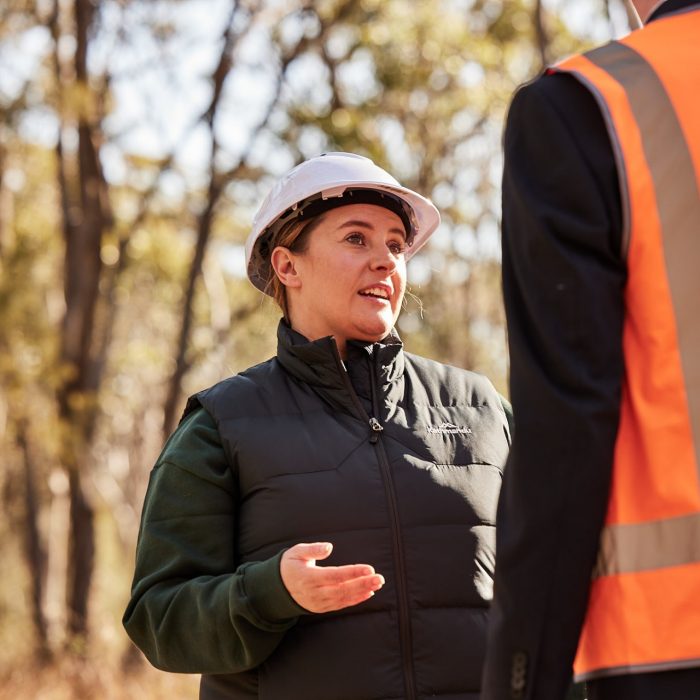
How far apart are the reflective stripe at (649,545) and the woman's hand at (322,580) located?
0.68m

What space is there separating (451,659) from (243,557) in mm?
535

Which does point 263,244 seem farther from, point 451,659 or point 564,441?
point 564,441

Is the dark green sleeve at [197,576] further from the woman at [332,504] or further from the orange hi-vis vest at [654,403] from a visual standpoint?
the orange hi-vis vest at [654,403]

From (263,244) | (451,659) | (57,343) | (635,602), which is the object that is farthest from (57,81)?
(635,602)

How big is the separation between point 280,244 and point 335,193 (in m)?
0.23

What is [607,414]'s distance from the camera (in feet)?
5.95

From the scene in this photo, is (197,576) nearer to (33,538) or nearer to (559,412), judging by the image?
(559,412)

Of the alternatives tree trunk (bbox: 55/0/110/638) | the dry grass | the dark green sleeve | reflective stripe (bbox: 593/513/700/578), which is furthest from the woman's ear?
tree trunk (bbox: 55/0/110/638)

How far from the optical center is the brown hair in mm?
3232

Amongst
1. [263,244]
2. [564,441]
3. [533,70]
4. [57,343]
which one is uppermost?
[533,70]

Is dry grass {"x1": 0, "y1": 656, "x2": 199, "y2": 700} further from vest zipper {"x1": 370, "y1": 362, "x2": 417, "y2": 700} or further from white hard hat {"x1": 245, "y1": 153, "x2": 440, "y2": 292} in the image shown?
vest zipper {"x1": 370, "y1": 362, "x2": 417, "y2": 700}

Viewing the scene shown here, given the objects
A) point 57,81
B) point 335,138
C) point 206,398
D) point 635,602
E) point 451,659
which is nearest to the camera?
point 635,602

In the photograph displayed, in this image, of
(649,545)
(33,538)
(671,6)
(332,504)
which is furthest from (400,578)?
(33,538)

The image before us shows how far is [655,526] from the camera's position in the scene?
1.81 m
